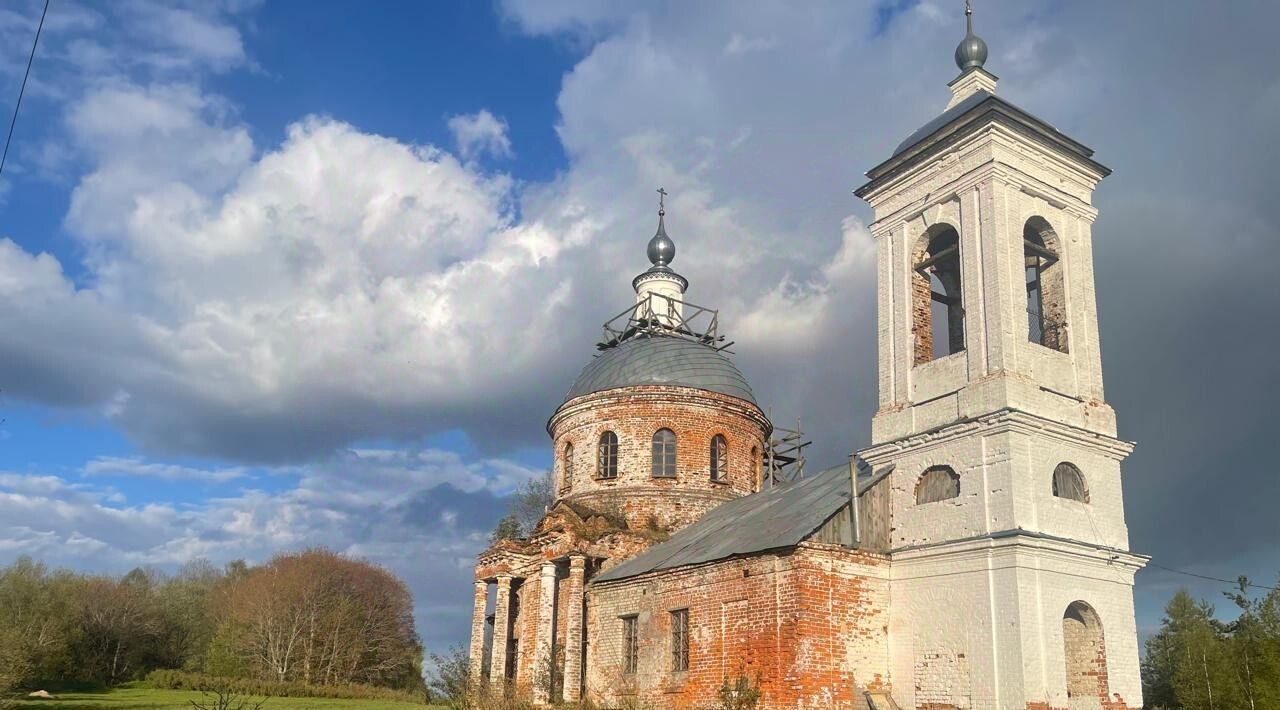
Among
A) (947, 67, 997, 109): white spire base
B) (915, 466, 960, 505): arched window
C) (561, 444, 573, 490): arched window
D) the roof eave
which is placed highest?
(947, 67, 997, 109): white spire base

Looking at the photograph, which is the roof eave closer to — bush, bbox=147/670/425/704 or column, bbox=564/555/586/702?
column, bbox=564/555/586/702

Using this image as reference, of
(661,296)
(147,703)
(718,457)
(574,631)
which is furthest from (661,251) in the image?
(147,703)

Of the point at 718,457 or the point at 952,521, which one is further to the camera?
the point at 718,457

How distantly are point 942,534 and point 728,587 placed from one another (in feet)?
10.7

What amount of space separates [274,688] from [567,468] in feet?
51.4

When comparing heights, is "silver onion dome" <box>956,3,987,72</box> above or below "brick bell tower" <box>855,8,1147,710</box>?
above

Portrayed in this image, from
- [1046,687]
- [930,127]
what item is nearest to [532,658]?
[1046,687]

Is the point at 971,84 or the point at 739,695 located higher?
the point at 971,84

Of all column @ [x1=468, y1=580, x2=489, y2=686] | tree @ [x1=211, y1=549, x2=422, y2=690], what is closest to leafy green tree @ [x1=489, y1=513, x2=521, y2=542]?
column @ [x1=468, y1=580, x2=489, y2=686]

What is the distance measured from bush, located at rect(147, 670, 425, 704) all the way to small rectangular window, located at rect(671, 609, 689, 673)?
1733 centimetres

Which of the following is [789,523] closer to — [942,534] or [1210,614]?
[942,534]

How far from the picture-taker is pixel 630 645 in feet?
57.6

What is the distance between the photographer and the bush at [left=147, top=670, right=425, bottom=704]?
3253 centimetres

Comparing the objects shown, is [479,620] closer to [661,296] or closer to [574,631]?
[574,631]
